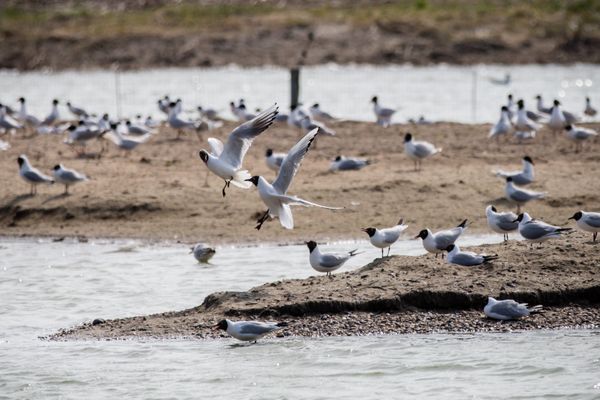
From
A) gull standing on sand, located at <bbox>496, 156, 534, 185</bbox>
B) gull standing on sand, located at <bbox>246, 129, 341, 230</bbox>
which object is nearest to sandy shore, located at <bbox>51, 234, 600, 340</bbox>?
gull standing on sand, located at <bbox>246, 129, 341, 230</bbox>

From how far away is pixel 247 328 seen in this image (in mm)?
11406

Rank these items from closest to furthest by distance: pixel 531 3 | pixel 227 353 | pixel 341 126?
pixel 227 353
pixel 341 126
pixel 531 3

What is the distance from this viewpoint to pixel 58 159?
20.4 m

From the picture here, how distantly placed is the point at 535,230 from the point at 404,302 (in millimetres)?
1993

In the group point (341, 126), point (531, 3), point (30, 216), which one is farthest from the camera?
point (531, 3)

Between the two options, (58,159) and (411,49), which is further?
(411,49)

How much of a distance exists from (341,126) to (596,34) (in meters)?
23.8

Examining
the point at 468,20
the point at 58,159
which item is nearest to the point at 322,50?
the point at 468,20

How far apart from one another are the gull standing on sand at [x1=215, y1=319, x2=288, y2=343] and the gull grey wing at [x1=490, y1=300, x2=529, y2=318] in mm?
2033

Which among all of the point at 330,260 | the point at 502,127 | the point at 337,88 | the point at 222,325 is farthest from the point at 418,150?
the point at 337,88

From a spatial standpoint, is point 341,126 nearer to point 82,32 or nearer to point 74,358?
point 74,358

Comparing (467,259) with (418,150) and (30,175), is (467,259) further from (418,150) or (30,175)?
(30,175)

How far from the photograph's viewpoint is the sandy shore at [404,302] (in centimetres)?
1174

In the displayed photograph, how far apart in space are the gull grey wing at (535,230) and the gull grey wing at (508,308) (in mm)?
1662
